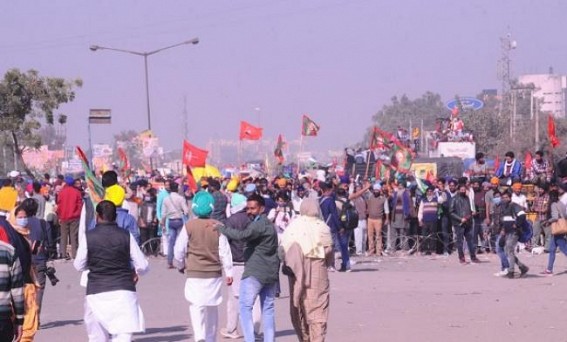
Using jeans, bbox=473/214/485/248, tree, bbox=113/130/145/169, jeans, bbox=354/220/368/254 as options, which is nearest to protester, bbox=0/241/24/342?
jeans, bbox=473/214/485/248

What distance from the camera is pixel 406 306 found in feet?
48.8

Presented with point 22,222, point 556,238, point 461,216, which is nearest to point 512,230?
point 556,238

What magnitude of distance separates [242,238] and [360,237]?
44.8 feet

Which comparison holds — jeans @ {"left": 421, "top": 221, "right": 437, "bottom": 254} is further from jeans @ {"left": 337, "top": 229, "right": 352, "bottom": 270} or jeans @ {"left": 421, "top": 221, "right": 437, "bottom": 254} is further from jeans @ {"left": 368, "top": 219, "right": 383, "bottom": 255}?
jeans @ {"left": 337, "top": 229, "right": 352, "bottom": 270}

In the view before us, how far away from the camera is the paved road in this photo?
12.4 m

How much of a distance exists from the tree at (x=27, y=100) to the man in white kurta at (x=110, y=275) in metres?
32.3

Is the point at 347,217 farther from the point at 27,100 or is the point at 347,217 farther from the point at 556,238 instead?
the point at 27,100

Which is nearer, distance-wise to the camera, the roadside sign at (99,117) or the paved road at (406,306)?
the paved road at (406,306)

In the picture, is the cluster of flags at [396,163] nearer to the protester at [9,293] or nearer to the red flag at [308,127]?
the red flag at [308,127]

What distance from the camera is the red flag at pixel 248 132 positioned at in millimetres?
37344

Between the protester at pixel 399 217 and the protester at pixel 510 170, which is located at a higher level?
the protester at pixel 510 170

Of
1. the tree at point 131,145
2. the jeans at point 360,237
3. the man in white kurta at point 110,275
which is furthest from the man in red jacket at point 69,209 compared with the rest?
the tree at point 131,145

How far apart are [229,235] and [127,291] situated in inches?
74.2

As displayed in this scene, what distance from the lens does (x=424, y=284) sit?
18.0 meters
